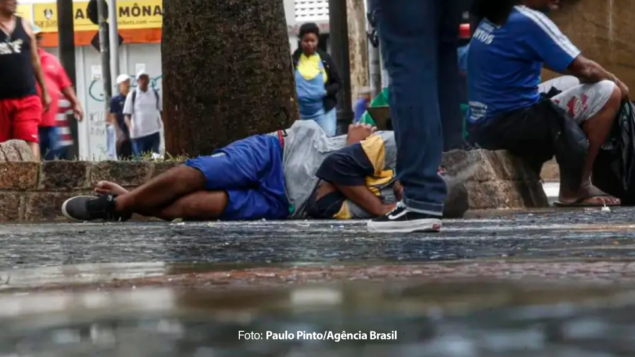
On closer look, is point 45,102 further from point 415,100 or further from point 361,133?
point 415,100

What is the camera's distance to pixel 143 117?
720 inches

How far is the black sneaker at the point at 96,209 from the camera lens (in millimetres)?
6586

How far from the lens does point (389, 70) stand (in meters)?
4.46

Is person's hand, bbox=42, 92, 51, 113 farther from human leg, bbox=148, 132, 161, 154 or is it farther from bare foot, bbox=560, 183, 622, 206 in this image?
human leg, bbox=148, 132, 161, 154

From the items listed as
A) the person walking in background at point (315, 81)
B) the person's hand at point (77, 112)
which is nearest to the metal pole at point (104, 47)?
the person walking in background at point (315, 81)

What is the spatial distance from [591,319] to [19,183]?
6.19 m

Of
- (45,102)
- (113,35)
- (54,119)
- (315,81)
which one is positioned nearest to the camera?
(45,102)

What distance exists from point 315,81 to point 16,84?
14.0 feet

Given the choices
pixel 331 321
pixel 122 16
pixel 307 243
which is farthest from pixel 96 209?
pixel 122 16

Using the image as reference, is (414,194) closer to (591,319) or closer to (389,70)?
(389,70)

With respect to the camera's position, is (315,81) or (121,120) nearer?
(315,81)

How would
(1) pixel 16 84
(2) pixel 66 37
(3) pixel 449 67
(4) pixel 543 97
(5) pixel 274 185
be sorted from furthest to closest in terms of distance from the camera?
(2) pixel 66 37 < (1) pixel 16 84 < (4) pixel 543 97 < (5) pixel 274 185 < (3) pixel 449 67

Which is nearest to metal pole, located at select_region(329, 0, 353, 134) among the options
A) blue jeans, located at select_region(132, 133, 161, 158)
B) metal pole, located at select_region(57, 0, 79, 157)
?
metal pole, located at select_region(57, 0, 79, 157)

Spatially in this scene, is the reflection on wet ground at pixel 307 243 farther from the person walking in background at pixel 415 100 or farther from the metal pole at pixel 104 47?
the metal pole at pixel 104 47
